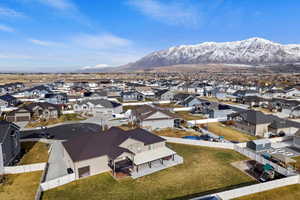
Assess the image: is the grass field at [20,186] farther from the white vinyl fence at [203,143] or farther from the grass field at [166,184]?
the white vinyl fence at [203,143]

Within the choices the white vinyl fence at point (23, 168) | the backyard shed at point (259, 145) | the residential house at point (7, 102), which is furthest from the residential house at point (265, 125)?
the residential house at point (7, 102)

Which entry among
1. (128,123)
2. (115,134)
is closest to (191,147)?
(115,134)

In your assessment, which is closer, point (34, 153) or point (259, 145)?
point (34, 153)

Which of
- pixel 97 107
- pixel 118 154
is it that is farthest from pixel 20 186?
pixel 97 107

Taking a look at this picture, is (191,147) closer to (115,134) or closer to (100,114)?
(115,134)

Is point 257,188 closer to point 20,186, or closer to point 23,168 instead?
point 20,186
